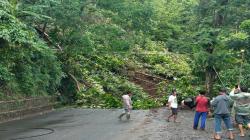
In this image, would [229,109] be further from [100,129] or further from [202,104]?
[100,129]

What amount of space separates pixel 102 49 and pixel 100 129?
18.1 m

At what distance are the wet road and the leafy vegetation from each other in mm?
3601

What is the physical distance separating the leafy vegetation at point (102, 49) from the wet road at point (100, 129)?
3601 millimetres

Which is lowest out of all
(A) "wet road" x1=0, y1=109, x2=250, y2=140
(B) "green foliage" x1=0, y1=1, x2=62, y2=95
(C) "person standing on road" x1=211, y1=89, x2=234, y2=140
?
(A) "wet road" x1=0, y1=109, x2=250, y2=140

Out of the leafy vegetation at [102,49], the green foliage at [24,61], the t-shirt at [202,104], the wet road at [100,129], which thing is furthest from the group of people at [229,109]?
the green foliage at [24,61]

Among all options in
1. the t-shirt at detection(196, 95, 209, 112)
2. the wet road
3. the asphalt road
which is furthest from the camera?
the t-shirt at detection(196, 95, 209, 112)

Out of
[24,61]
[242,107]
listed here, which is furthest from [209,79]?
[242,107]

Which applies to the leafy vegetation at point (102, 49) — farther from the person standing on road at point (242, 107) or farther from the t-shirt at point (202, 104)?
the person standing on road at point (242, 107)

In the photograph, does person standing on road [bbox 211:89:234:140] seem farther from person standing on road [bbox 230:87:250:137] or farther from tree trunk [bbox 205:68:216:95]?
tree trunk [bbox 205:68:216:95]

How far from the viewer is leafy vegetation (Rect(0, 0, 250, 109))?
892 inches

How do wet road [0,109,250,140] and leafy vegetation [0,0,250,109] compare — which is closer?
wet road [0,109,250,140]

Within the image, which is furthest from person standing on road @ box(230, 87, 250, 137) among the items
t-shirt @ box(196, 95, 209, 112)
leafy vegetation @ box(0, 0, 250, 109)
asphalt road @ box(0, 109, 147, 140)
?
leafy vegetation @ box(0, 0, 250, 109)

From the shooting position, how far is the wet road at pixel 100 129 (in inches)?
602

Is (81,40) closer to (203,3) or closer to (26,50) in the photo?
(26,50)
